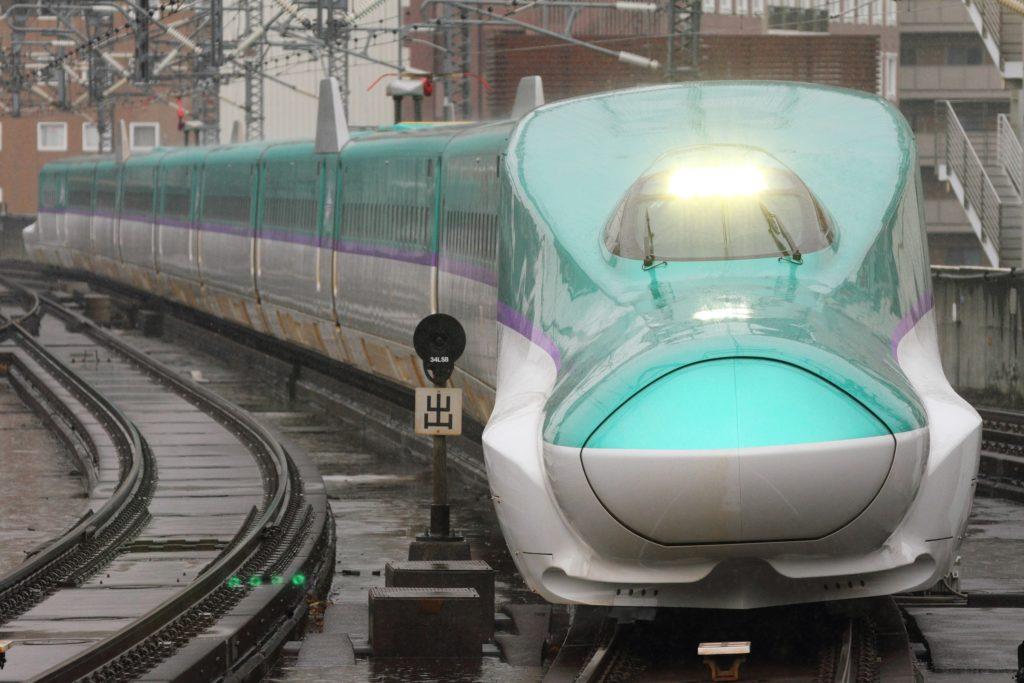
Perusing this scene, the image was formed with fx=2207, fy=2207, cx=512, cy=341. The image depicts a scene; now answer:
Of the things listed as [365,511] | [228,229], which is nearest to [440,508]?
[365,511]

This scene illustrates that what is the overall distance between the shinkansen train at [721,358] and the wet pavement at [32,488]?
322 inches

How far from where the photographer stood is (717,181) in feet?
37.8

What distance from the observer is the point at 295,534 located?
17438 millimetres

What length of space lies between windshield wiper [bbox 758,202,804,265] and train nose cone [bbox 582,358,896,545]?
160 cm

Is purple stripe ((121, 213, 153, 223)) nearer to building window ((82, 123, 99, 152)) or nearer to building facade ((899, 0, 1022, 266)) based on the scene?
building facade ((899, 0, 1022, 266))

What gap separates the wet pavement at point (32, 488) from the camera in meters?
20.2

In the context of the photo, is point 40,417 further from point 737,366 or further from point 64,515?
point 737,366

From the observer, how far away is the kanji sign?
50.0 ft

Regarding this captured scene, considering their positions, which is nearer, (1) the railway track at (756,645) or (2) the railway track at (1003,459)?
(1) the railway track at (756,645)

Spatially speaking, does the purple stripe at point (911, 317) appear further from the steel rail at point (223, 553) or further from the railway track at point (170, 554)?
the steel rail at point (223, 553)

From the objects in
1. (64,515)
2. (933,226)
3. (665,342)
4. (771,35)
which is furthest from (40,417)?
(933,226)

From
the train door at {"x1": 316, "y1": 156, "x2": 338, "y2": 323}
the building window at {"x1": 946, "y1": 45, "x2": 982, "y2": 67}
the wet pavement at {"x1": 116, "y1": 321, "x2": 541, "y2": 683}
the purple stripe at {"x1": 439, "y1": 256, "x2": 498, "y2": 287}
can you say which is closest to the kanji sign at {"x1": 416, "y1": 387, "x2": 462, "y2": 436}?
the wet pavement at {"x1": 116, "y1": 321, "x2": 541, "y2": 683}

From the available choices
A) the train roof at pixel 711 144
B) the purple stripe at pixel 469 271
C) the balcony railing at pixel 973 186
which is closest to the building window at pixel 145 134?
the balcony railing at pixel 973 186

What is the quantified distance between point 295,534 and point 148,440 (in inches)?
365
